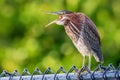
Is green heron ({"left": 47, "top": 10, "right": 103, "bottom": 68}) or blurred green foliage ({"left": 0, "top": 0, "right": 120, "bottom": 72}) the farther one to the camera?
blurred green foliage ({"left": 0, "top": 0, "right": 120, "bottom": 72})

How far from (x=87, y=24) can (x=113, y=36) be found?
4.99 feet

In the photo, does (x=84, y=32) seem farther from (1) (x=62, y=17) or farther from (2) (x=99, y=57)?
(1) (x=62, y=17)

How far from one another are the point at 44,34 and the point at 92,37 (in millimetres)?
2036

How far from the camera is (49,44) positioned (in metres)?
6.65

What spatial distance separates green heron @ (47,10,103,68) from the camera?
4.65 meters

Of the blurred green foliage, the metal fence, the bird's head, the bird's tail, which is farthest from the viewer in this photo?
the blurred green foliage

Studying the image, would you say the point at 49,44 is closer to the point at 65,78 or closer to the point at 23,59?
the point at 23,59

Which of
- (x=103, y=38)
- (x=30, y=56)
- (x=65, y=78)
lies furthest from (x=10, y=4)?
(x=65, y=78)

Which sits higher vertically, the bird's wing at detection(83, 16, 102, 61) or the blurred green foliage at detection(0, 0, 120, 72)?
the blurred green foliage at detection(0, 0, 120, 72)

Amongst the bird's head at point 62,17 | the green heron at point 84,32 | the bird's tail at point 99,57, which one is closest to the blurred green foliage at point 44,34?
the green heron at point 84,32

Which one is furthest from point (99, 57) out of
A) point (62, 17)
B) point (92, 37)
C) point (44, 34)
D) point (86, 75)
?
point (44, 34)

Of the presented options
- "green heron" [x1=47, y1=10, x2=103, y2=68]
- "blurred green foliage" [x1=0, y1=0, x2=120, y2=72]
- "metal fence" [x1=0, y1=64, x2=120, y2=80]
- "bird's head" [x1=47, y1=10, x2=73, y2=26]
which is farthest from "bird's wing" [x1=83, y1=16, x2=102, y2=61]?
"blurred green foliage" [x1=0, y1=0, x2=120, y2=72]

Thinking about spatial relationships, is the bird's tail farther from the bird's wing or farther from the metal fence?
the metal fence

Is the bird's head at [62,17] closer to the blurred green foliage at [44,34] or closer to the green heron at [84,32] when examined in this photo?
the green heron at [84,32]
